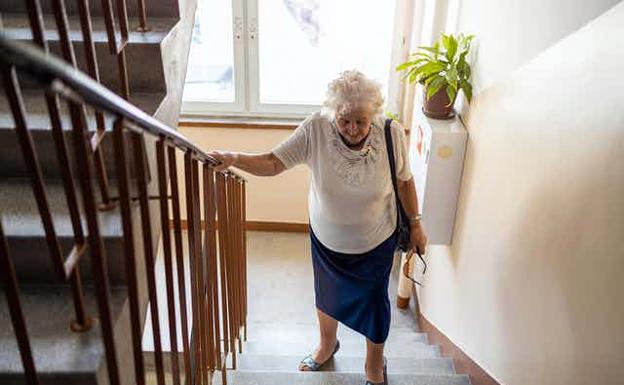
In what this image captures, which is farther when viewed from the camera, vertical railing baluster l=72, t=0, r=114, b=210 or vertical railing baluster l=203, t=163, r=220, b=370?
vertical railing baluster l=203, t=163, r=220, b=370

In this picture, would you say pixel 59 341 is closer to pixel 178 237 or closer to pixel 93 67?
pixel 178 237

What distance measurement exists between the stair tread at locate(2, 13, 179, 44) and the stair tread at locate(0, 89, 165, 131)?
182 millimetres

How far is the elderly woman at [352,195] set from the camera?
2.14m

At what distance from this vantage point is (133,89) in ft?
6.52

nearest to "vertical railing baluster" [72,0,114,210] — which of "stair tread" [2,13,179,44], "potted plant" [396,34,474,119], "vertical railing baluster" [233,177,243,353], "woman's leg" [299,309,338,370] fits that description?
"stair tread" [2,13,179,44]

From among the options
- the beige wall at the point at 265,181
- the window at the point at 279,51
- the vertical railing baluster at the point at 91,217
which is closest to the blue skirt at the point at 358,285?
the vertical railing baluster at the point at 91,217

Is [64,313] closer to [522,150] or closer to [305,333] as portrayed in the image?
[522,150]

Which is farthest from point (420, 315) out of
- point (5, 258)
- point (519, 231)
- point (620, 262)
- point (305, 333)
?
point (5, 258)

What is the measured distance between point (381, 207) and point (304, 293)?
214 cm

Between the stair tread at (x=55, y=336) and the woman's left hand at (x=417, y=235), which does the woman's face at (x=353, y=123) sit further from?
the stair tread at (x=55, y=336)

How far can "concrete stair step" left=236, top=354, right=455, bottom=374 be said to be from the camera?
2875 millimetres

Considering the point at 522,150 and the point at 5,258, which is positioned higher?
the point at 5,258

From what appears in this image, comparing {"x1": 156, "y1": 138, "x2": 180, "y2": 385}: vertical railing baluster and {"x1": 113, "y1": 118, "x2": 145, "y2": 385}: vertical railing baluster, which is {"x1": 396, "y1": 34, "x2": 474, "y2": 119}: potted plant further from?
{"x1": 113, "y1": 118, "x2": 145, "y2": 385}: vertical railing baluster

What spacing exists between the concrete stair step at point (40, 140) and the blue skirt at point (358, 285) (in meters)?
0.98
